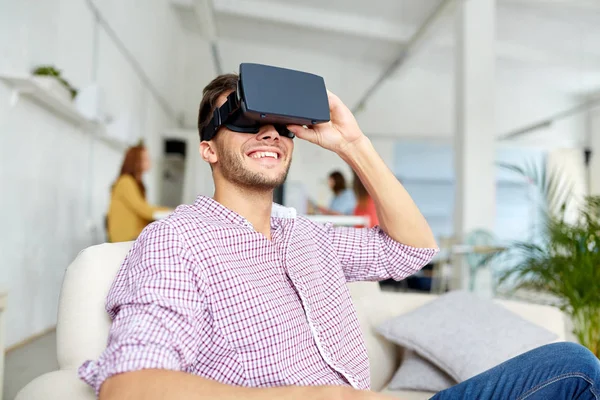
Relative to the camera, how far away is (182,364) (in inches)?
35.5

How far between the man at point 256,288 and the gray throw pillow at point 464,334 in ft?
1.53

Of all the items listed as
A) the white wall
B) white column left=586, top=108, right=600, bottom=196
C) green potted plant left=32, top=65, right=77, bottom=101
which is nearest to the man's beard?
the white wall

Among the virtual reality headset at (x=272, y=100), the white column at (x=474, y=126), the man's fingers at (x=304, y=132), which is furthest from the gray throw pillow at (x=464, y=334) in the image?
the white column at (x=474, y=126)

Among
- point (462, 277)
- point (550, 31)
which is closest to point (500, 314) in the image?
point (462, 277)

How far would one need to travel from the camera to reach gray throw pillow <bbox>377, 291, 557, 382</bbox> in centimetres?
173

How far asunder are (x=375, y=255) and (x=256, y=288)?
1.57 ft

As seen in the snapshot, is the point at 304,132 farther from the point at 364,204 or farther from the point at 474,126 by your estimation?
the point at 474,126

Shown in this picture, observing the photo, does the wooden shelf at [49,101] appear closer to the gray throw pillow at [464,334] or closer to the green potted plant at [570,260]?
the gray throw pillow at [464,334]

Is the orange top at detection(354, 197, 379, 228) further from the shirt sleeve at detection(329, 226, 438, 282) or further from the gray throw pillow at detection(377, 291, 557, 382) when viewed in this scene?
the shirt sleeve at detection(329, 226, 438, 282)

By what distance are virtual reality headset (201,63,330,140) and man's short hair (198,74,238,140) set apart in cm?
9

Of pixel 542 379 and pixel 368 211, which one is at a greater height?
pixel 368 211

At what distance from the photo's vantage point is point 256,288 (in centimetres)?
107

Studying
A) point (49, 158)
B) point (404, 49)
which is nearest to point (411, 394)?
point (49, 158)

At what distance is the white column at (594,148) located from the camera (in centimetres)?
1115
